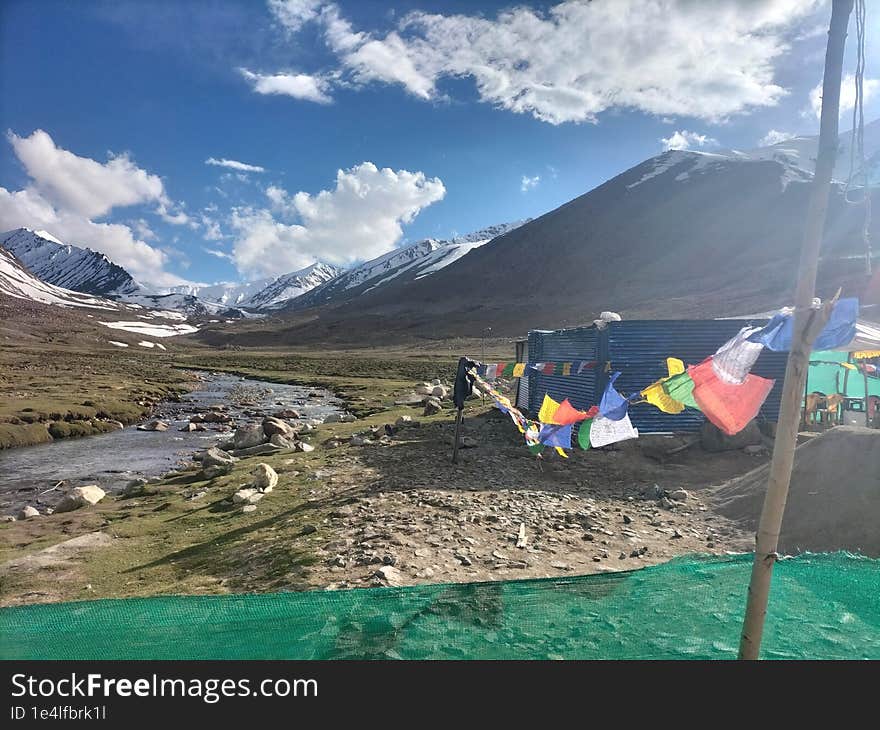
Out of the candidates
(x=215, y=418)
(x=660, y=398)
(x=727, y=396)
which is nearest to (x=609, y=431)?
(x=660, y=398)

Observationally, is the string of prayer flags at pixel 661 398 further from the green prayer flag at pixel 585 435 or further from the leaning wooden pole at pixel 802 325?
the leaning wooden pole at pixel 802 325

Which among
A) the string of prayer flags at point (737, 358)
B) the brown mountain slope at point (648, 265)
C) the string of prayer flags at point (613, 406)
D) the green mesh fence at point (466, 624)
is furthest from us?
the brown mountain slope at point (648, 265)

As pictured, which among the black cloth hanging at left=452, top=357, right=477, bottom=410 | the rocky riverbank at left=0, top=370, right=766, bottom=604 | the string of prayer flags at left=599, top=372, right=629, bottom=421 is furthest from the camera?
the black cloth hanging at left=452, top=357, right=477, bottom=410

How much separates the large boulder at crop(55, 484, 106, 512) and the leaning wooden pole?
16.2 meters

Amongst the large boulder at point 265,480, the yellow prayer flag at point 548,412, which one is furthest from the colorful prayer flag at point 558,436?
the large boulder at point 265,480

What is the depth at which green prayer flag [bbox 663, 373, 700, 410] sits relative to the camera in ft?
20.6

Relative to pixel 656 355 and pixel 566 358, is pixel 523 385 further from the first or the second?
pixel 656 355

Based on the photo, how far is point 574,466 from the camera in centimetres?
1519

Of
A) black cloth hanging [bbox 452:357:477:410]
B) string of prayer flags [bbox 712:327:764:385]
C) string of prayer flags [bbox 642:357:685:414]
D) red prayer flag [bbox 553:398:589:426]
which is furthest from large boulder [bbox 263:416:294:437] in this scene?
string of prayer flags [bbox 712:327:764:385]

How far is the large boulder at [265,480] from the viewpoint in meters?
13.9

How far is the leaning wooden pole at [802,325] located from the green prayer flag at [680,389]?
2110 mm

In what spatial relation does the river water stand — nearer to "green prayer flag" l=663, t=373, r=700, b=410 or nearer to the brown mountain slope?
"green prayer flag" l=663, t=373, r=700, b=410

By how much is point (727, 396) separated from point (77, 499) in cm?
1617
